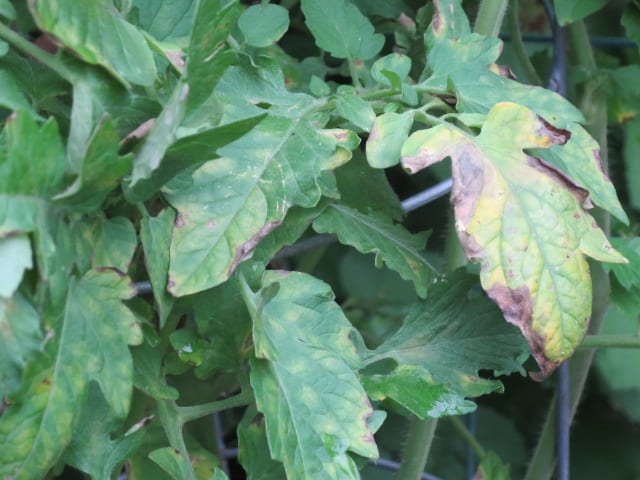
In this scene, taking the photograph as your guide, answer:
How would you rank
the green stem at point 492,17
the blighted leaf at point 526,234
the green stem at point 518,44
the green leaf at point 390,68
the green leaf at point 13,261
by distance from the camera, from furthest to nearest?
1. the green stem at point 518,44
2. the green stem at point 492,17
3. the green leaf at point 390,68
4. the blighted leaf at point 526,234
5. the green leaf at point 13,261

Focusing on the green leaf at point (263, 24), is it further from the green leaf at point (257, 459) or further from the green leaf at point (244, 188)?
the green leaf at point (257, 459)

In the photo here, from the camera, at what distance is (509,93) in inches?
22.7

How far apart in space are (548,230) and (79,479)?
0.74 meters

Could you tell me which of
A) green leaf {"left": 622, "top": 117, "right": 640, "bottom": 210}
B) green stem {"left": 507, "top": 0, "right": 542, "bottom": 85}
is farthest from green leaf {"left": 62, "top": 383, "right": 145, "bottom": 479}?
green leaf {"left": 622, "top": 117, "right": 640, "bottom": 210}

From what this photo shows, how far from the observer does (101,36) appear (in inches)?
18.0

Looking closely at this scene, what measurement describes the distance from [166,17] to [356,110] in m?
0.14

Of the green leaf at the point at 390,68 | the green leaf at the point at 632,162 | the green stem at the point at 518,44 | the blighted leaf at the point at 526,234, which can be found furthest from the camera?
the green leaf at the point at 632,162

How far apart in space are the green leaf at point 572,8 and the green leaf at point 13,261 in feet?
1.76

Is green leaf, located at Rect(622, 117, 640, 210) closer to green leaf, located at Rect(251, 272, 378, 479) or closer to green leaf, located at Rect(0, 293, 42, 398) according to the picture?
green leaf, located at Rect(251, 272, 378, 479)

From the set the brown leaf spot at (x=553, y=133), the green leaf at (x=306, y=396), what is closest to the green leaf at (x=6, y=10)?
the green leaf at (x=306, y=396)

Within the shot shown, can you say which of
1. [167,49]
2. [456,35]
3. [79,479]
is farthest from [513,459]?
[167,49]

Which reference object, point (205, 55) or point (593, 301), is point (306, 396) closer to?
point (205, 55)

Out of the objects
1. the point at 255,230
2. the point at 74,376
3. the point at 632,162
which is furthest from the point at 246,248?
the point at 632,162

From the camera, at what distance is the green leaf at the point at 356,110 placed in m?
0.53
